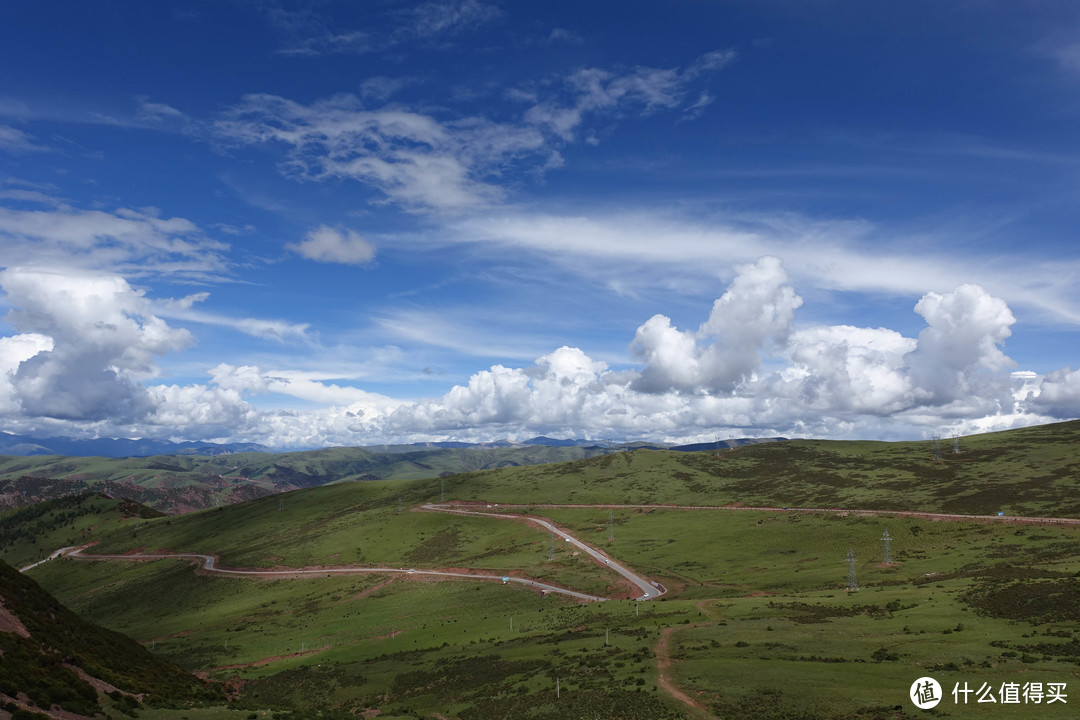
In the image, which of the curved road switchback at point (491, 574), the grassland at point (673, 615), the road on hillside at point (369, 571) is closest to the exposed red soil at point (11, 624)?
the grassland at point (673, 615)

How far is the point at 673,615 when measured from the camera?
7506 cm

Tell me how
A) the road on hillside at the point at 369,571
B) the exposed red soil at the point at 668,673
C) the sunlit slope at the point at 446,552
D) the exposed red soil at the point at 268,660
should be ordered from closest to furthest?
1. the exposed red soil at the point at 668,673
2. the exposed red soil at the point at 268,660
3. the road on hillside at the point at 369,571
4. the sunlit slope at the point at 446,552

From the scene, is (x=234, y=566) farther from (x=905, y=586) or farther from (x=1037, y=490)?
(x=1037, y=490)

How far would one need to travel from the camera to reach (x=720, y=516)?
169m

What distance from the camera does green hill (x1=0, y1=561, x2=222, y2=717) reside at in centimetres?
3161

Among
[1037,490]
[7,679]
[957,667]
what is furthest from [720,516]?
[7,679]

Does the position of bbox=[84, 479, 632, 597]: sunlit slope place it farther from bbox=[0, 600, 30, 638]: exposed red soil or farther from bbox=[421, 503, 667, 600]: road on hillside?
bbox=[0, 600, 30, 638]: exposed red soil

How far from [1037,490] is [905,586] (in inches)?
3851

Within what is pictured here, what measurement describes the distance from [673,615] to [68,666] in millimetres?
63352

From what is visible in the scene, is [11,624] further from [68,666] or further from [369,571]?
[369,571]

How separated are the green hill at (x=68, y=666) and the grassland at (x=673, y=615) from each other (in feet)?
15.3

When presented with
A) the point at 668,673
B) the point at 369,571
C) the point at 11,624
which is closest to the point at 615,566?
the point at 369,571

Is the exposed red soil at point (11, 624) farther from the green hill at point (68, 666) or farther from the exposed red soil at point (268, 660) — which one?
the exposed red soil at point (268, 660)

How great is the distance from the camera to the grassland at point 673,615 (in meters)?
44.8
